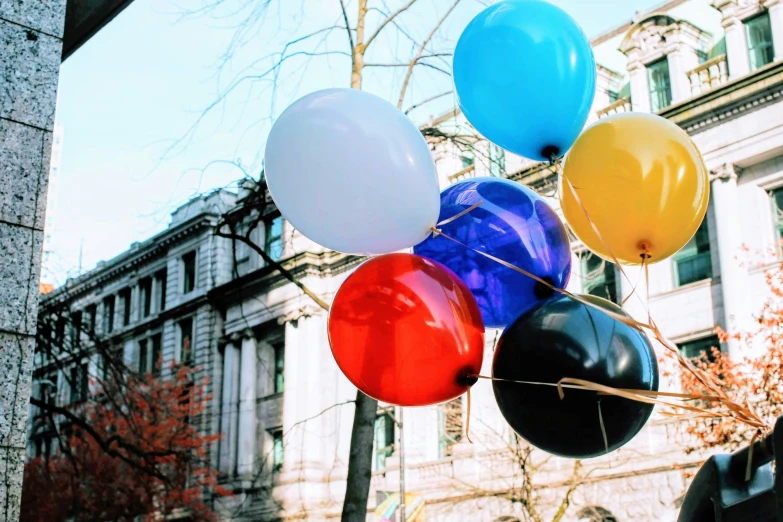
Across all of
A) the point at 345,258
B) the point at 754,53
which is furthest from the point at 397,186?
the point at 345,258

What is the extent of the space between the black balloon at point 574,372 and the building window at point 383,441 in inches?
1003

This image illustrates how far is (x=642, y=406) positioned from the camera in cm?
372

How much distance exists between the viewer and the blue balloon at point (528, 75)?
417cm

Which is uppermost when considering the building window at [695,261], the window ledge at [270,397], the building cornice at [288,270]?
the building cornice at [288,270]

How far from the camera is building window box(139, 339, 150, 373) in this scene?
1596 inches

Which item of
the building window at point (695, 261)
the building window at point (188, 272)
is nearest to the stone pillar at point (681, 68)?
the building window at point (695, 261)

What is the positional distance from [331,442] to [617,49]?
A: 52.3 ft

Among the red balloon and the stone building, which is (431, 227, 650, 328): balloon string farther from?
the stone building

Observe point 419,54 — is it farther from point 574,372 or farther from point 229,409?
point 229,409

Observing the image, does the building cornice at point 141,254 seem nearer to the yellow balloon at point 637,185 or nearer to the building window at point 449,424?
the building window at point 449,424

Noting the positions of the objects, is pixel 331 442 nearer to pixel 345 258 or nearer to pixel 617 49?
pixel 345 258

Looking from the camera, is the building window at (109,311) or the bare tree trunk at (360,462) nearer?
the bare tree trunk at (360,462)

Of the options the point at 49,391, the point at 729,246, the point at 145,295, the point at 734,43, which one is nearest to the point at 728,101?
the point at 734,43

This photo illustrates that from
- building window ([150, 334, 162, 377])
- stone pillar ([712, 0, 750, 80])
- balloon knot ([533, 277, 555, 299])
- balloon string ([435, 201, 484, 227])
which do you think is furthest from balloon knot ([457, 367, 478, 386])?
building window ([150, 334, 162, 377])
